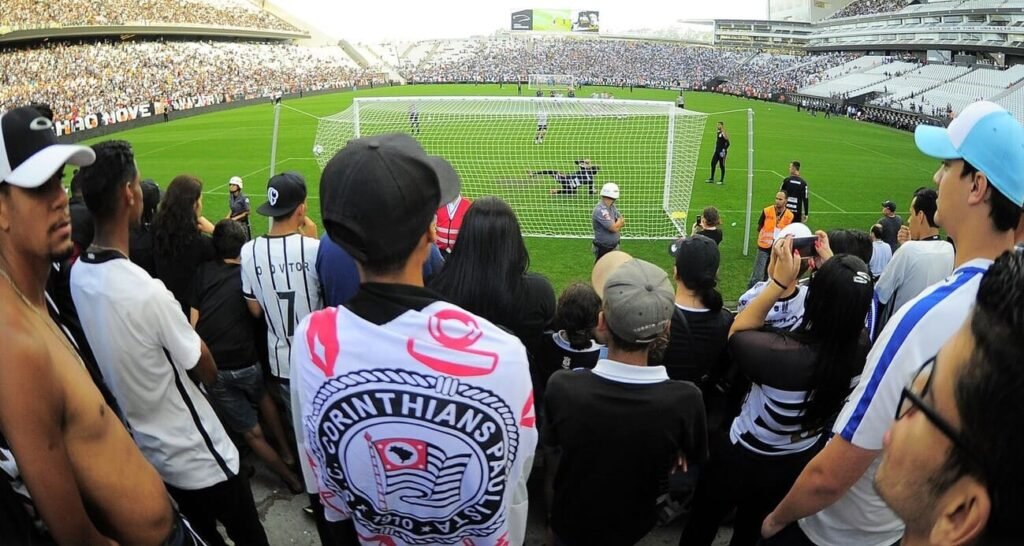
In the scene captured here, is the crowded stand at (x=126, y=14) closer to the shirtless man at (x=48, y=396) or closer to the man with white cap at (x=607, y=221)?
the man with white cap at (x=607, y=221)

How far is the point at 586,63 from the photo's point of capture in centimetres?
8094

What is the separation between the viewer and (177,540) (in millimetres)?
2154

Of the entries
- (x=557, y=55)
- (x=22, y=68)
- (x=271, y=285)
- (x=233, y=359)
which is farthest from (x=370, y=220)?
(x=557, y=55)

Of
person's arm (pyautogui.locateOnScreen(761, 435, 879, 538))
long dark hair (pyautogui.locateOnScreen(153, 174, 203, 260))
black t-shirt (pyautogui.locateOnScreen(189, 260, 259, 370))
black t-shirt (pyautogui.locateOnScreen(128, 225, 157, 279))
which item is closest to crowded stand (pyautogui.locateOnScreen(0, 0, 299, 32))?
black t-shirt (pyautogui.locateOnScreen(128, 225, 157, 279))

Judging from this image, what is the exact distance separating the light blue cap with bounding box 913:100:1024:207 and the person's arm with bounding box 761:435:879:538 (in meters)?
0.99

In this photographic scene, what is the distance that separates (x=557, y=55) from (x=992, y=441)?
92.4m

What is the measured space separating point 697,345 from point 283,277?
8.06 ft

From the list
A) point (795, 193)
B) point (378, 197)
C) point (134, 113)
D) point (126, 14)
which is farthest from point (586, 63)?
point (378, 197)

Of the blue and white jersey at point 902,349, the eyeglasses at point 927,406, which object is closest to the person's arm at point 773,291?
the blue and white jersey at point 902,349

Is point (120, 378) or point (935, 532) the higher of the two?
point (935, 532)

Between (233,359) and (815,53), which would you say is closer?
(233,359)

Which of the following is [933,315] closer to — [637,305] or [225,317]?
[637,305]

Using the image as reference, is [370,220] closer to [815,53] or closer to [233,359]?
[233,359]

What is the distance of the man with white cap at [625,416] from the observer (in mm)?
2273
